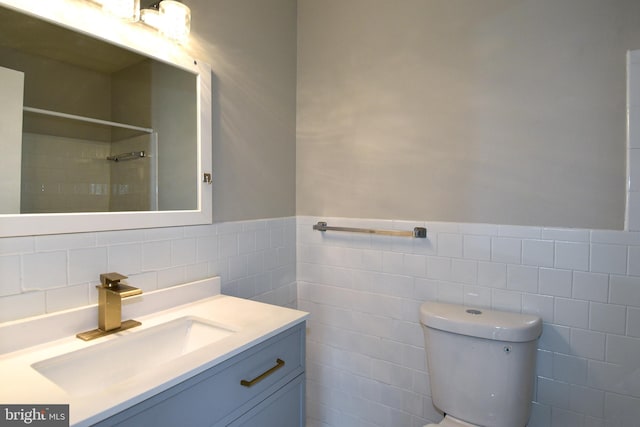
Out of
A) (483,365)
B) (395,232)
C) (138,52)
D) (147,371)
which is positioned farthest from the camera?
(395,232)

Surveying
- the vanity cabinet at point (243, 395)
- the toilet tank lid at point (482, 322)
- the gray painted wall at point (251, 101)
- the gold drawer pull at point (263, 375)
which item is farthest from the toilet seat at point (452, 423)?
the gray painted wall at point (251, 101)

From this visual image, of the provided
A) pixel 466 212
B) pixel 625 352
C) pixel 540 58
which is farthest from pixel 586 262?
pixel 540 58

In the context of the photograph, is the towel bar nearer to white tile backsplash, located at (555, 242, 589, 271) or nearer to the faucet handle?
white tile backsplash, located at (555, 242, 589, 271)

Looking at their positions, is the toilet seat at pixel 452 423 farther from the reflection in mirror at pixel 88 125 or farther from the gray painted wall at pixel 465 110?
the reflection in mirror at pixel 88 125

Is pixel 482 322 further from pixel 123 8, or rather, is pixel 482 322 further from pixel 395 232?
pixel 123 8

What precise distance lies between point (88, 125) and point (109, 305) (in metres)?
0.57

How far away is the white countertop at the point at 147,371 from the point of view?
0.68 metres

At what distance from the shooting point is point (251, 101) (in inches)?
65.0

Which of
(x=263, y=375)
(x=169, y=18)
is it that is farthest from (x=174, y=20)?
(x=263, y=375)

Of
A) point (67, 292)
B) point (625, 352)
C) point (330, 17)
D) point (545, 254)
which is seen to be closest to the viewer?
point (67, 292)

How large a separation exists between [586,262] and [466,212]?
0.45 meters

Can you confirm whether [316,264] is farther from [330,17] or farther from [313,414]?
[330,17]

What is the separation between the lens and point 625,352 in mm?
1215

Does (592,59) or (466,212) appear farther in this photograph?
(466,212)
